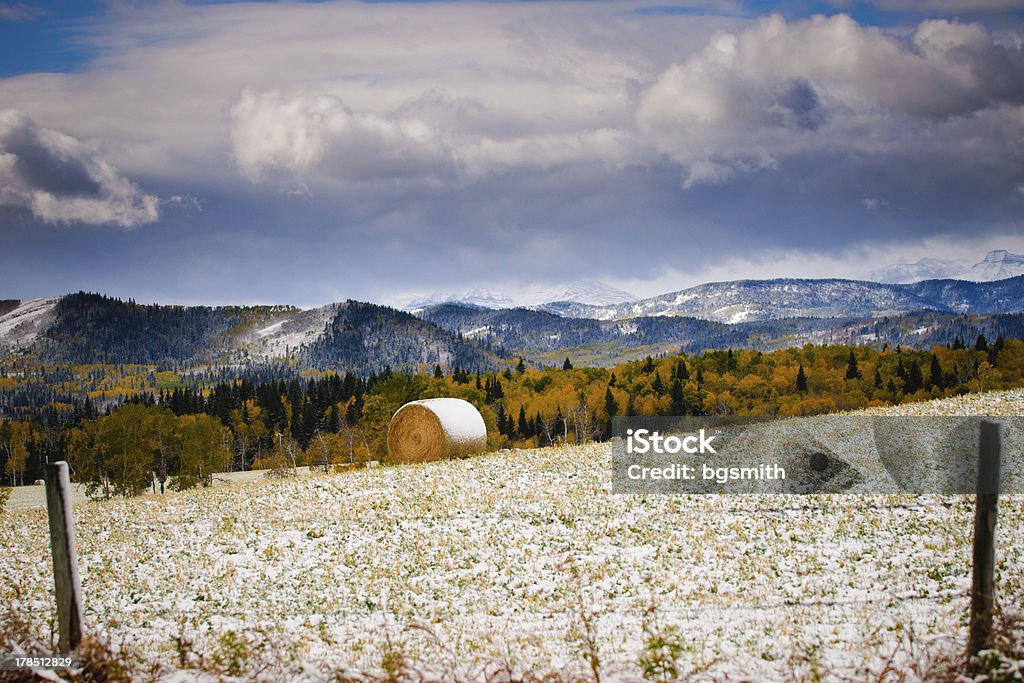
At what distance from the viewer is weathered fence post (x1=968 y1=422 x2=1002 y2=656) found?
8656 mm

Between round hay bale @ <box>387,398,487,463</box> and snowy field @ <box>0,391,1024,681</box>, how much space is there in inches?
451

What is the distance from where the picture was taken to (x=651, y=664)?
10023 mm

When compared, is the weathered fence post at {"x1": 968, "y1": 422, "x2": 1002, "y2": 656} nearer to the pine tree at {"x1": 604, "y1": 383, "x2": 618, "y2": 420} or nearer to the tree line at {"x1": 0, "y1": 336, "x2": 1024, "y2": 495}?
the tree line at {"x1": 0, "y1": 336, "x2": 1024, "y2": 495}

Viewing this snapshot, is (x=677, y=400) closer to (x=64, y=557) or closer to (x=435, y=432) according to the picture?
(x=435, y=432)

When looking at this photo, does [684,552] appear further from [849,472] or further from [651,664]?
[849,472]

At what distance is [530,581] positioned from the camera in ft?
51.4

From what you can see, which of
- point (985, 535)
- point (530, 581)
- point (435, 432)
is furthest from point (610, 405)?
point (985, 535)

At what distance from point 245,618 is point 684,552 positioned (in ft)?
32.7

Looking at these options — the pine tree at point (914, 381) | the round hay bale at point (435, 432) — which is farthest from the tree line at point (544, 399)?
the round hay bale at point (435, 432)

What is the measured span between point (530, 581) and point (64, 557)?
30.1 feet

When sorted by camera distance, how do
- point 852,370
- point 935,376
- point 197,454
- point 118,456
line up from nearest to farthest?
point 118,456 → point 197,454 → point 935,376 → point 852,370

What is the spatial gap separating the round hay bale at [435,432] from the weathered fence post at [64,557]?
2716 cm

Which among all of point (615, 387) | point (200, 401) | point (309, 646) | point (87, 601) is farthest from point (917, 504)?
point (200, 401)

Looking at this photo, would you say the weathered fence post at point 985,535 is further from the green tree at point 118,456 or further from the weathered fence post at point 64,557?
the green tree at point 118,456
